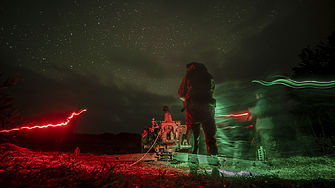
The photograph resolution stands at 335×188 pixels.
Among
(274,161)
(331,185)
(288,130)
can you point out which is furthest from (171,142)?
(288,130)

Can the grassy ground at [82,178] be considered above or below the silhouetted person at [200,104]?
below

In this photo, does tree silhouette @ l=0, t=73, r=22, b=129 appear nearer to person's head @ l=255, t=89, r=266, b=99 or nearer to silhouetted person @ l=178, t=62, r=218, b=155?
silhouetted person @ l=178, t=62, r=218, b=155

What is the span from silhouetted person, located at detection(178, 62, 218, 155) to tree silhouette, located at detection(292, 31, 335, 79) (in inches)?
400

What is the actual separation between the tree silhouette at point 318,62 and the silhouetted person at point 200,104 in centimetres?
1016

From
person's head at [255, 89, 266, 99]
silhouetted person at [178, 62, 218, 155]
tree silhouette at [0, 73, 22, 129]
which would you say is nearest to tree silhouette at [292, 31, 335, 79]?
person's head at [255, 89, 266, 99]

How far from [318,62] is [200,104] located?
12.9 metres

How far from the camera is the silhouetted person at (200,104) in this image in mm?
4448

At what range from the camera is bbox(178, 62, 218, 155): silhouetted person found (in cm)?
445

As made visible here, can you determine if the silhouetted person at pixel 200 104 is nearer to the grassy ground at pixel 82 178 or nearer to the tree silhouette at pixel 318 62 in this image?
the grassy ground at pixel 82 178

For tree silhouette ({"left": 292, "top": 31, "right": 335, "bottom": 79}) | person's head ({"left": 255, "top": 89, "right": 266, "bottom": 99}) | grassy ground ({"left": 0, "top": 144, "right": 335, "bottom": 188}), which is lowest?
grassy ground ({"left": 0, "top": 144, "right": 335, "bottom": 188})

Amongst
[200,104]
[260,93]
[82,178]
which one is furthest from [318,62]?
[82,178]

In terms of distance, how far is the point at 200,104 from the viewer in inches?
178

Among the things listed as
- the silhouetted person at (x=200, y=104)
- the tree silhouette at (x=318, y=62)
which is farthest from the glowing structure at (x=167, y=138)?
the tree silhouette at (x=318, y=62)

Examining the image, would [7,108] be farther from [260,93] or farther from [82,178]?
[260,93]
